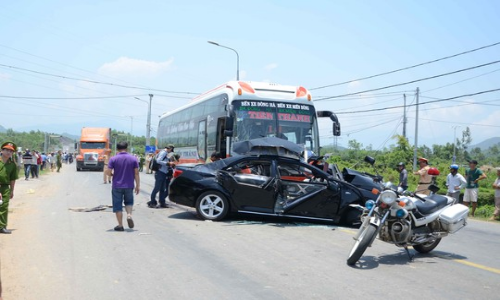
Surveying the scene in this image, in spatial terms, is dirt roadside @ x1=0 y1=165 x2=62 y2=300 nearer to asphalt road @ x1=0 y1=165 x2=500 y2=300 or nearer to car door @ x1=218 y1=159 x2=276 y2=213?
asphalt road @ x1=0 y1=165 x2=500 y2=300

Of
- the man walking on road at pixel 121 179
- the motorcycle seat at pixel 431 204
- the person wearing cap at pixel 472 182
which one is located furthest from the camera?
the person wearing cap at pixel 472 182

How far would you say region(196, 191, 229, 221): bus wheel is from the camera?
10.3 meters

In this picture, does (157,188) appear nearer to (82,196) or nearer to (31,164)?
(82,196)

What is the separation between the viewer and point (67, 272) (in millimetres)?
5980

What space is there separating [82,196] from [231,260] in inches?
429

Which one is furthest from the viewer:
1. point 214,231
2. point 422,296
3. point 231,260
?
point 214,231

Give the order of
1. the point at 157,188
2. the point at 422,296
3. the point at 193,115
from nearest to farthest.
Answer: the point at 422,296 → the point at 157,188 → the point at 193,115

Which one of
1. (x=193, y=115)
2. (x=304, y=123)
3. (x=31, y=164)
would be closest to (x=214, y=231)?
(x=304, y=123)

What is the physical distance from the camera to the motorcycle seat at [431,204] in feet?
23.6

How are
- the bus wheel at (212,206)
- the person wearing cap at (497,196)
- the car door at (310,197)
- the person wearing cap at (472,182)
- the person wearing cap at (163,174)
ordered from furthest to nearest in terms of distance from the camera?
the person wearing cap at (472,182) → the person wearing cap at (497,196) → the person wearing cap at (163,174) → the bus wheel at (212,206) → the car door at (310,197)

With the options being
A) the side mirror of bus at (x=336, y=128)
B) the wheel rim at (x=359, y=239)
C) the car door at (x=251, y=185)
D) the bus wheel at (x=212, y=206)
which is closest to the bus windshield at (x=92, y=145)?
the side mirror of bus at (x=336, y=128)

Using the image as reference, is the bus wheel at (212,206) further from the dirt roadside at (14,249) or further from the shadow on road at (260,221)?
the dirt roadside at (14,249)

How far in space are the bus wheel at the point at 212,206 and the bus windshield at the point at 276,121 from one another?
144 inches

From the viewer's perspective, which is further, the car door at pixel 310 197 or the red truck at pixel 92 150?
the red truck at pixel 92 150
